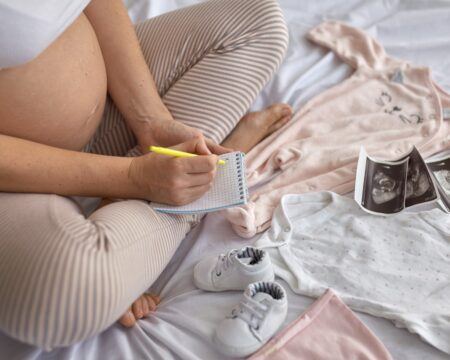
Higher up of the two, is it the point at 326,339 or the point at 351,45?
the point at 351,45

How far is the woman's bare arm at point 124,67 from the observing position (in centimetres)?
89

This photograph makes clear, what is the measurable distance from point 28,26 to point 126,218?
11.5 inches

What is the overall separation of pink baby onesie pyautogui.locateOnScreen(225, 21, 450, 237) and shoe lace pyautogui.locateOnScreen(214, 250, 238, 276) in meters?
0.08

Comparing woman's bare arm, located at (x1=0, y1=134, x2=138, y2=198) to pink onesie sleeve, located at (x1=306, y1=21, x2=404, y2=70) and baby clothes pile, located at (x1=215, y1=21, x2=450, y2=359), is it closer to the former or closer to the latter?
baby clothes pile, located at (x1=215, y1=21, x2=450, y2=359)

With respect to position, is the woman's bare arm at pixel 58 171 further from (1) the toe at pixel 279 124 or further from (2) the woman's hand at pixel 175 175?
(1) the toe at pixel 279 124

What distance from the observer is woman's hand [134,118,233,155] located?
2.77 ft

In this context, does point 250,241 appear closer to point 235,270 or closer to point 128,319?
point 235,270

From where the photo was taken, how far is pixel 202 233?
87cm

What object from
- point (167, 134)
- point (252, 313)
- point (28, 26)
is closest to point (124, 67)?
point (167, 134)

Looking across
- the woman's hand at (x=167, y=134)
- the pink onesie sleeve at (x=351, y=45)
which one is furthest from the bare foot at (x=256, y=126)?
the pink onesie sleeve at (x=351, y=45)

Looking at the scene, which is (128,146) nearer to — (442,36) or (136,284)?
(136,284)

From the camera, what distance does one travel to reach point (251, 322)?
0.69m

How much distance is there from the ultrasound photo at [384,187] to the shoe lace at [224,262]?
264mm

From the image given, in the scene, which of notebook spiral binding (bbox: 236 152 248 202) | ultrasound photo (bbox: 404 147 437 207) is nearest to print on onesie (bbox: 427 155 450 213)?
ultrasound photo (bbox: 404 147 437 207)
